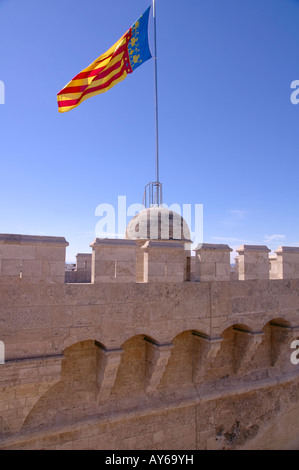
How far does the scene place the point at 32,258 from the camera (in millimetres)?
5152

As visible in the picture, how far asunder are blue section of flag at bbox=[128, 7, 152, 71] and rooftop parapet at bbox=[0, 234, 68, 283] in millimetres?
6120

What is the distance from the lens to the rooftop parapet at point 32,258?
196 inches

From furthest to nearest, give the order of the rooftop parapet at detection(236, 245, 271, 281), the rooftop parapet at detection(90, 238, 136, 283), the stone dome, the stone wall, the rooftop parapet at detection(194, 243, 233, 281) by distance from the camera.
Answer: the stone dome, the rooftop parapet at detection(236, 245, 271, 281), the rooftop parapet at detection(194, 243, 233, 281), the rooftop parapet at detection(90, 238, 136, 283), the stone wall

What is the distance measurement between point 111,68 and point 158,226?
15.2 feet

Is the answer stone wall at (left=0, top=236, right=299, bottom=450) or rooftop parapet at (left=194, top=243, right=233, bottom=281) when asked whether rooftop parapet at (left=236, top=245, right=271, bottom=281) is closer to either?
stone wall at (left=0, top=236, right=299, bottom=450)

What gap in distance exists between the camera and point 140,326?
593cm

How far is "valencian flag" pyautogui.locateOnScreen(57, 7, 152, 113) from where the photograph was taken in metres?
7.61

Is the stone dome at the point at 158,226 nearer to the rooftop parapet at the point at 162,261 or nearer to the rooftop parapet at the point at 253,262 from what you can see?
the rooftop parapet at the point at 253,262

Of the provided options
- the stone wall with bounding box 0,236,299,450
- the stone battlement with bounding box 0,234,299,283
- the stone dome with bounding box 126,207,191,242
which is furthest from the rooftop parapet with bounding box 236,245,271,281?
the stone dome with bounding box 126,207,191,242

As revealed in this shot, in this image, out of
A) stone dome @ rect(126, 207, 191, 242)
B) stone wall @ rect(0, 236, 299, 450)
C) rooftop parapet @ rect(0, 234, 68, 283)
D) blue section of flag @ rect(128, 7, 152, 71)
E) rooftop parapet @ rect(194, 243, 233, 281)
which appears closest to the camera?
rooftop parapet @ rect(0, 234, 68, 283)

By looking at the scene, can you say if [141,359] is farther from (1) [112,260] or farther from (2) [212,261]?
(2) [212,261]

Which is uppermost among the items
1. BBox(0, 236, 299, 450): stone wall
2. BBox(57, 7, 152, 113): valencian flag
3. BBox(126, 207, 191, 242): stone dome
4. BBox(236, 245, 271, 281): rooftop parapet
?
BBox(57, 7, 152, 113): valencian flag

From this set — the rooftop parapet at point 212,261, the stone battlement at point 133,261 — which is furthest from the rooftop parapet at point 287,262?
the rooftop parapet at point 212,261

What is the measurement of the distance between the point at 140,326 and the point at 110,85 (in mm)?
6487
